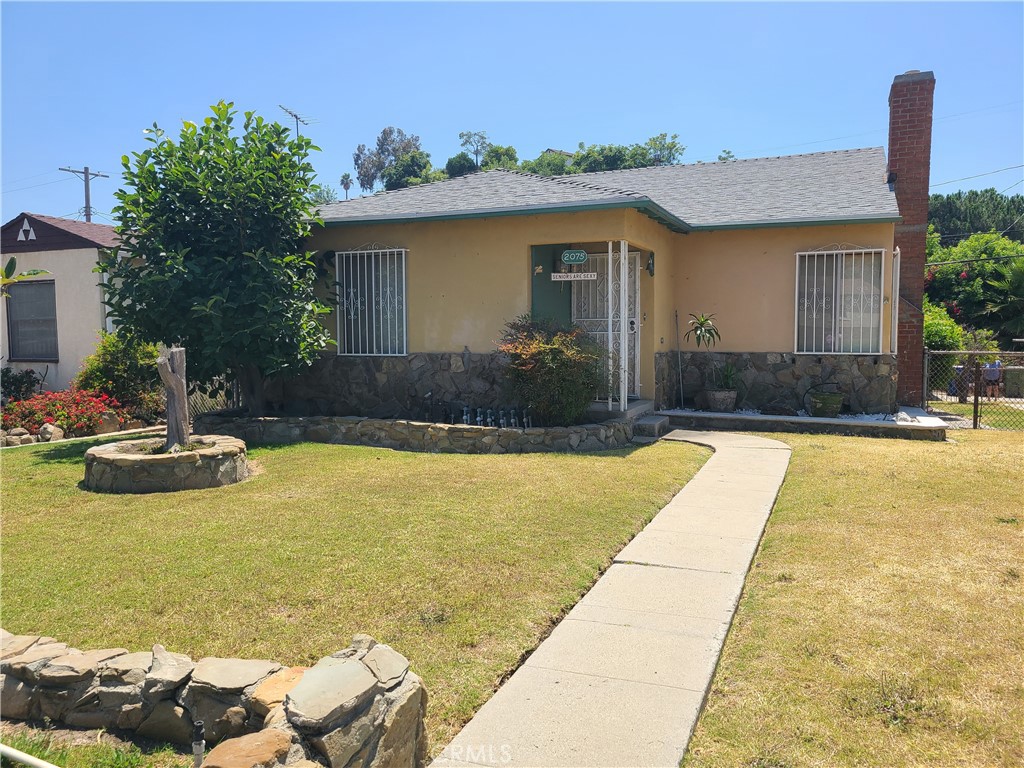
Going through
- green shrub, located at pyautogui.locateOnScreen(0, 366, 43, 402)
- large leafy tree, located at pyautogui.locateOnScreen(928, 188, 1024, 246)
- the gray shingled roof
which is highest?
large leafy tree, located at pyautogui.locateOnScreen(928, 188, 1024, 246)

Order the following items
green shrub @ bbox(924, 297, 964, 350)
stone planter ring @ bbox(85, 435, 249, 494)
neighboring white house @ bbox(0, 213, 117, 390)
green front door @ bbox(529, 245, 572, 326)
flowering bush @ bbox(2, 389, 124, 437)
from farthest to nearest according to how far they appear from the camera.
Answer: green shrub @ bbox(924, 297, 964, 350)
neighboring white house @ bbox(0, 213, 117, 390)
green front door @ bbox(529, 245, 572, 326)
flowering bush @ bbox(2, 389, 124, 437)
stone planter ring @ bbox(85, 435, 249, 494)

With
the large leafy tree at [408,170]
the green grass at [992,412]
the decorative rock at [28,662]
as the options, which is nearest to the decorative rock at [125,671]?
the decorative rock at [28,662]

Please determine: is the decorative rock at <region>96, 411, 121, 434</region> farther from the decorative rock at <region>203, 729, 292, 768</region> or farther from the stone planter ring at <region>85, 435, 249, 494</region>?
the decorative rock at <region>203, 729, 292, 768</region>

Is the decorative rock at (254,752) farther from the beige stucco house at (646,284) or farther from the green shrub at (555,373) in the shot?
the beige stucco house at (646,284)


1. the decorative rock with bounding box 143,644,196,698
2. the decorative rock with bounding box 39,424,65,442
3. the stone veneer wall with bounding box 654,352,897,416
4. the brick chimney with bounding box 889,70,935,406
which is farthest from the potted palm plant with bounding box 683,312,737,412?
the decorative rock with bounding box 143,644,196,698

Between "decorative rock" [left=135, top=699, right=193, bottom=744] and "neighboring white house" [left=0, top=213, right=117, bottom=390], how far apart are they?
12226 millimetres

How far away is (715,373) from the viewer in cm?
1316

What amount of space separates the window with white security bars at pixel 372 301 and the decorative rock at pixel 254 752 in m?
9.81

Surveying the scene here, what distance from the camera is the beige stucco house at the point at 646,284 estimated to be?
1143cm

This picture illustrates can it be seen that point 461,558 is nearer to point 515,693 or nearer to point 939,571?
point 515,693

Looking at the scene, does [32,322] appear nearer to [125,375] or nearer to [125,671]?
[125,375]

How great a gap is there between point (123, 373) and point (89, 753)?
10.4m

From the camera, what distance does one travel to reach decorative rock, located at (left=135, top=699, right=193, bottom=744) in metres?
3.25

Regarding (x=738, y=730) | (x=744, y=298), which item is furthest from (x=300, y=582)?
(x=744, y=298)
